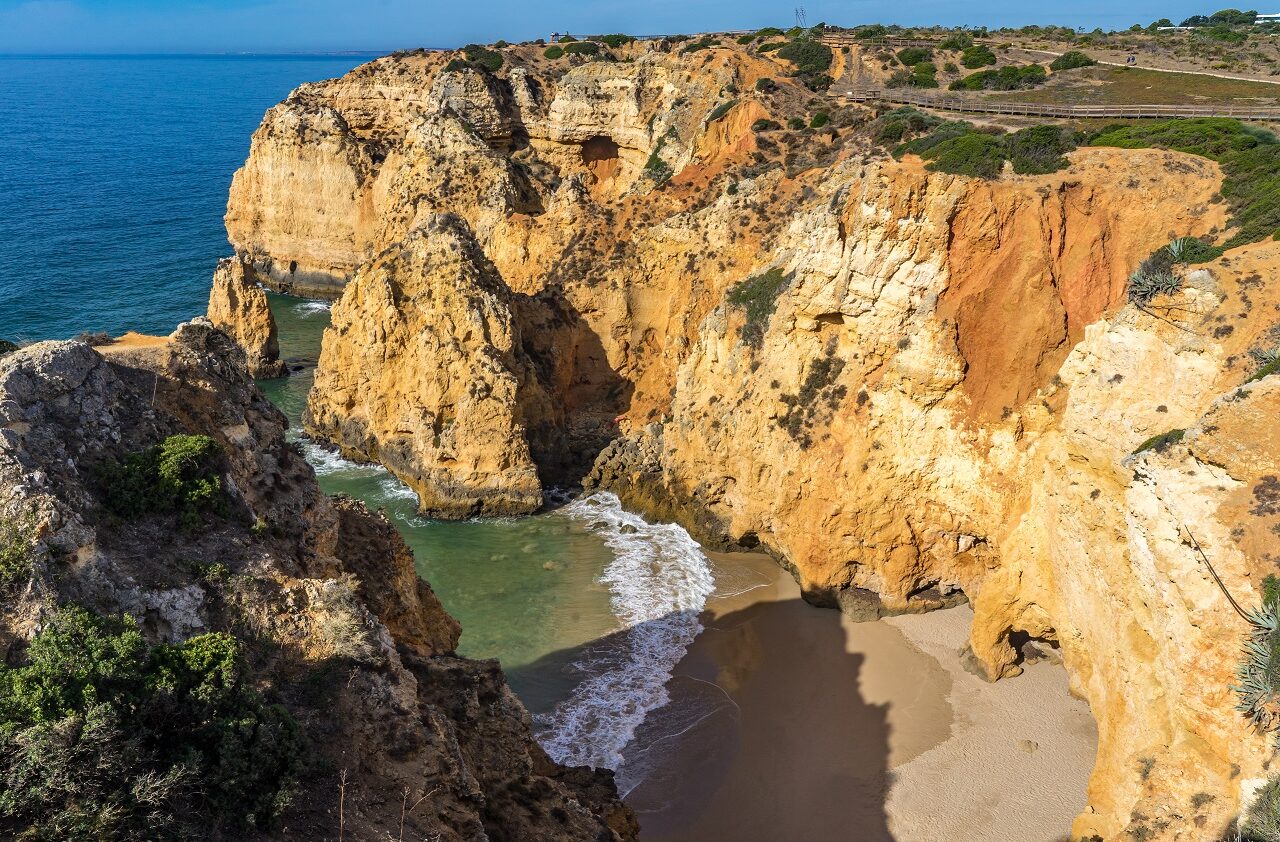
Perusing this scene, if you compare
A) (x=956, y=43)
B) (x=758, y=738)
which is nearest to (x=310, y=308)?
(x=956, y=43)

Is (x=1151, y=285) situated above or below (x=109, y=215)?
above

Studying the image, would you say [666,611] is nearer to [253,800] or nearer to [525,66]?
[253,800]

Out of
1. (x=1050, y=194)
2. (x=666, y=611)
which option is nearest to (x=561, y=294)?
(x=666, y=611)

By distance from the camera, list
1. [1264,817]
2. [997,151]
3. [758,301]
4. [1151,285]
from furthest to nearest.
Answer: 1. [758,301]
2. [997,151]
3. [1151,285]
4. [1264,817]

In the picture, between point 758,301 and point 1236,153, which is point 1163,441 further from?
point 758,301

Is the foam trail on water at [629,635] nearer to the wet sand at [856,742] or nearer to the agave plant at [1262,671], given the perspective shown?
the wet sand at [856,742]

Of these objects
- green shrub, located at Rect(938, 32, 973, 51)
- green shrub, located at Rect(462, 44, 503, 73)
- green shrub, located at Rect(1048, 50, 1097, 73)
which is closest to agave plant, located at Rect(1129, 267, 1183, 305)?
green shrub, located at Rect(1048, 50, 1097, 73)
